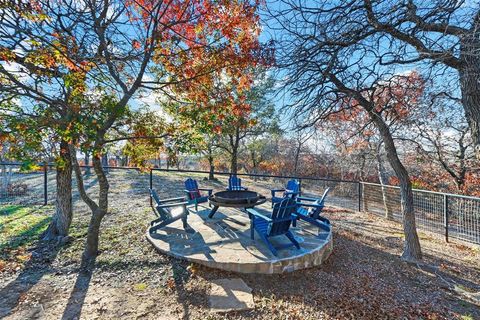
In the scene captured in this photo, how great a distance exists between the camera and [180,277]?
2625 millimetres

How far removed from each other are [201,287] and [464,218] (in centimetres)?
556

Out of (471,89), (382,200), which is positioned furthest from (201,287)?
(382,200)

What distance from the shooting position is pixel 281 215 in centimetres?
302

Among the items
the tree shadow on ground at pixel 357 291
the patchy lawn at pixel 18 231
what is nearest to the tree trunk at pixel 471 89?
the tree shadow on ground at pixel 357 291

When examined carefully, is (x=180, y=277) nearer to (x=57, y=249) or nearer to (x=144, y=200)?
(x=57, y=249)

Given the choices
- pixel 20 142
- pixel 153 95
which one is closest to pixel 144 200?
pixel 153 95

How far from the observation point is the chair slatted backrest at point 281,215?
2.96m

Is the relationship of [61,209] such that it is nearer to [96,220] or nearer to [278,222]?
[96,220]

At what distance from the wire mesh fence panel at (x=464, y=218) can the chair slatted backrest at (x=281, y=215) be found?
3.97 m

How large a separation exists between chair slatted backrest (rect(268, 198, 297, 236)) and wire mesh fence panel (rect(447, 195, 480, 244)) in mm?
3971

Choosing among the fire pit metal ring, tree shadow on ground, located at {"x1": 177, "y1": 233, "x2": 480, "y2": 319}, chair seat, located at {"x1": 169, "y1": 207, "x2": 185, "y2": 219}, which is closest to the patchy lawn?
chair seat, located at {"x1": 169, "y1": 207, "x2": 185, "y2": 219}

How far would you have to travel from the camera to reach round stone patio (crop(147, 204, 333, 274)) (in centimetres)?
273

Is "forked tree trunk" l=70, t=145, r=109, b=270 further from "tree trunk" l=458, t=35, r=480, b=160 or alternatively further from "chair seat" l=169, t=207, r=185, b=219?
"tree trunk" l=458, t=35, r=480, b=160

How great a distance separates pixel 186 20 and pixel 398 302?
4.50m
